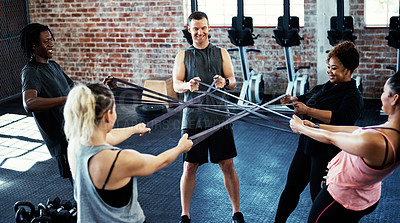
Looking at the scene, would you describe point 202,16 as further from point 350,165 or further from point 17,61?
point 17,61

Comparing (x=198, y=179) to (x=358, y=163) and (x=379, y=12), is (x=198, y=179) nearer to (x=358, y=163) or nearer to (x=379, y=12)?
(x=358, y=163)

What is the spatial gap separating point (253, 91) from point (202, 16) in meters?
3.28

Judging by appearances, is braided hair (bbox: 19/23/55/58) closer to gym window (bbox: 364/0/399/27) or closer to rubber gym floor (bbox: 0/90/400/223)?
rubber gym floor (bbox: 0/90/400/223)

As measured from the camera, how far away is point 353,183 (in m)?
2.22

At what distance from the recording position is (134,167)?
1912 millimetres

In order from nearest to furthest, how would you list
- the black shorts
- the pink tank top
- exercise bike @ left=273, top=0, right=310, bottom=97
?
the pink tank top
the black shorts
exercise bike @ left=273, top=0, right=310, bottom=97

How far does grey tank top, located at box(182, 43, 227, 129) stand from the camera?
320cm

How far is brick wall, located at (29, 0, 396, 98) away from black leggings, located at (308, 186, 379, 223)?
15.0ft

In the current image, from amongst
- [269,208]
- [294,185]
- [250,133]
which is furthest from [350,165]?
[250,133]

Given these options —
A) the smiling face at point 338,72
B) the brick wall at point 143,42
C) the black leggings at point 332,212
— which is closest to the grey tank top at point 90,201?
the black leggings at point 332,212

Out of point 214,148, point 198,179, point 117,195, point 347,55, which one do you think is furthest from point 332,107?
point 198,179

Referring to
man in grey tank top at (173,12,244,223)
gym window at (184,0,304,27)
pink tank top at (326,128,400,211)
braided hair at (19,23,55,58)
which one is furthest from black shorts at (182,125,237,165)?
gym window at (184,0,304,27)

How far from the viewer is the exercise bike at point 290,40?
5.92 metres

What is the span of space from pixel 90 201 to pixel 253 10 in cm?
558
